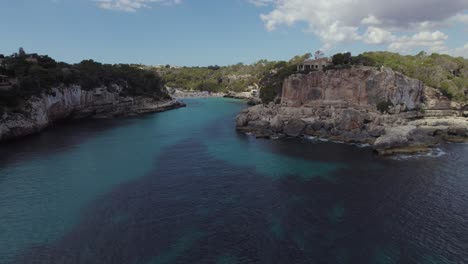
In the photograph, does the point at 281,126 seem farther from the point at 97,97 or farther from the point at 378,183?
the point at 97,97

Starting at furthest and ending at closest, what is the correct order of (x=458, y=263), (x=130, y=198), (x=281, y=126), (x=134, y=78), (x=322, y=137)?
(x=134, y=78) → (x=281, y=126) → (x=322, y=137) → (x=130, y=198) → (x=458, y=263)

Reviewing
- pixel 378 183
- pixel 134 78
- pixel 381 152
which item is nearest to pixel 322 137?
pixel 381 152

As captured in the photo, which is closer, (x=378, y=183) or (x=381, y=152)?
(x=378, y=183)

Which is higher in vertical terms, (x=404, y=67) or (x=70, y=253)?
(x=404, y=67)

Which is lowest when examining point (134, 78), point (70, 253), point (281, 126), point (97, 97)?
point (70, 253)

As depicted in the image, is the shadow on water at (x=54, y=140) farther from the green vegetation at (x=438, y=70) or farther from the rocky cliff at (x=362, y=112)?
the green vegetation at (x=438, y=70)

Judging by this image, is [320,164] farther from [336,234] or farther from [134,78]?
[134,78]

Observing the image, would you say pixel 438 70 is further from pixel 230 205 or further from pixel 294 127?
pixel 230 205

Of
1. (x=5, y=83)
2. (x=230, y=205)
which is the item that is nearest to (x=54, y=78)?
(x=5, y=83)

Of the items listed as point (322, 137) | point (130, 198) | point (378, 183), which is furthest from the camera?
point (322, 137)
